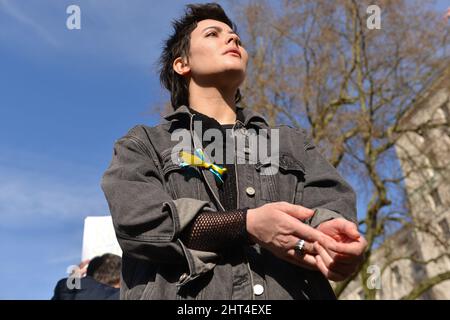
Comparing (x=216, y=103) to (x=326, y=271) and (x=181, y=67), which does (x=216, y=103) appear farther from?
(x=326, y=271)

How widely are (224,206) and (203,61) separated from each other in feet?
2.76

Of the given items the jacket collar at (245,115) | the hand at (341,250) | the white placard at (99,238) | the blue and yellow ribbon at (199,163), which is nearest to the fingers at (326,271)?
the hand at (341,250)

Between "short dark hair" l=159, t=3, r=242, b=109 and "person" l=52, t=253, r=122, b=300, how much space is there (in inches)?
76.8

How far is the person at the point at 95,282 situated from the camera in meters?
3.63

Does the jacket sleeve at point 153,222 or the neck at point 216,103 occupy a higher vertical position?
the neck at point 216,103

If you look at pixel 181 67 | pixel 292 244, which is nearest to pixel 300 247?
pixel 292 244

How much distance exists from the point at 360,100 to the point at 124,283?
10811mm

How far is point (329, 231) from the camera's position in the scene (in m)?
1.37

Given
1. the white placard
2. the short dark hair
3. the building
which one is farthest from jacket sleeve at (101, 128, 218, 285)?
the building

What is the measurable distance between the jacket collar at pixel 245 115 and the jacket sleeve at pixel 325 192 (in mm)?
326

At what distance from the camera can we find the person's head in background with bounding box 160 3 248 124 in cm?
213

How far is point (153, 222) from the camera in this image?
1.39 m

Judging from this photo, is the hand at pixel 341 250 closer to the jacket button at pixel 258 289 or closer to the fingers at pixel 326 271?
the fingers at pixel 326 271

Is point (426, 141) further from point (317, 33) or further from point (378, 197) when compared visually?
point (317, 33)
